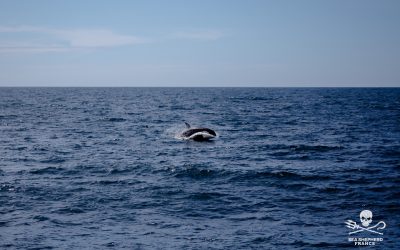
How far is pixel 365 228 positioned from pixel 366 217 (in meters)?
1.33

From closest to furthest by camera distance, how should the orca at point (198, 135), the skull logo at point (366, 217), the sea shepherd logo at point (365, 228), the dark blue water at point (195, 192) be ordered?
the sea shepherd logo at point (365, 228), the dark blue water at point (195, 192), the skull logo at point (366, 217), the orca at point (198, 135)

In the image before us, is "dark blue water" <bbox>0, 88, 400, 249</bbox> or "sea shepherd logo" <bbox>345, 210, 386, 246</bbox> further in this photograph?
"dark blue water" <bbox>0, 88, 400, 249</bbox>

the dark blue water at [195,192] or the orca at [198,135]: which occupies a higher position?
the orca at [198,135]

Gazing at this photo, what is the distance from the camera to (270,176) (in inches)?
995

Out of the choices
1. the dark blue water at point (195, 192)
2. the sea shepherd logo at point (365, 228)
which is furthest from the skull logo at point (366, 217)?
the dark blue water at point (195, 192)

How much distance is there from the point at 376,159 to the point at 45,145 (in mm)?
29173

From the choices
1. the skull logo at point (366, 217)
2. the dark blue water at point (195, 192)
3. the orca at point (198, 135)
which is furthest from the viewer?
the orca at point (198, 135)

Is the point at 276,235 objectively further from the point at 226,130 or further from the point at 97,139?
the point at 226,130

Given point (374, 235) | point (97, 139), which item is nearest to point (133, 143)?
point (97, 139)

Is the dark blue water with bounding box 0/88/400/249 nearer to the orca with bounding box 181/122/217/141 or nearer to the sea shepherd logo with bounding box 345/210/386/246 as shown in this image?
the sea shepherd logo with bounding box 345/210/386/246

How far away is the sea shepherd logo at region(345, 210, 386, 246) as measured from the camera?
15.0 meters

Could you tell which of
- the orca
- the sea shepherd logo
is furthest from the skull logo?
the orca

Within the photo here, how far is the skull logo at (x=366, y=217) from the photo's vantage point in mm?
17133

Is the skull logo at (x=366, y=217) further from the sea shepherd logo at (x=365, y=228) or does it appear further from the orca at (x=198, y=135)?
the orca at (x=198, y=135)
